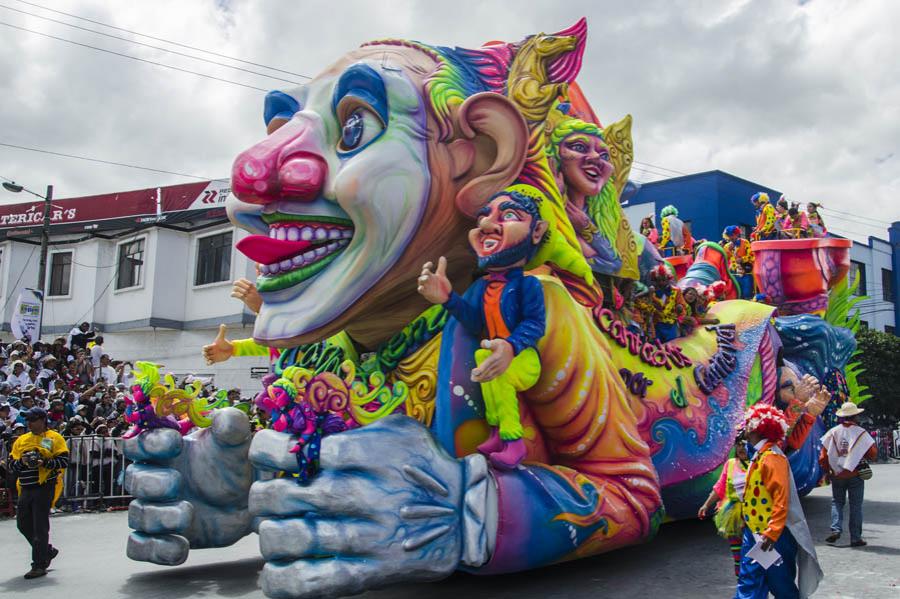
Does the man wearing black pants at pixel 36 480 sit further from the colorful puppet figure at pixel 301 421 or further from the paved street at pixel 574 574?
the colorful puppet figure at pixel 301 421

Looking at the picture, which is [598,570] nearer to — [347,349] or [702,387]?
[702,387]

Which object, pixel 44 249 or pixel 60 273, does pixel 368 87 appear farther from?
pixel 60 273

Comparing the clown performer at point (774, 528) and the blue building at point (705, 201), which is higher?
the blue building at point (705, 201)

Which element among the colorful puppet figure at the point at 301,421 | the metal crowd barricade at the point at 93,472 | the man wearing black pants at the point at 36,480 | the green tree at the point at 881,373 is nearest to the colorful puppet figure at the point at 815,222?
the colorful puppet figure at the point at 301,421

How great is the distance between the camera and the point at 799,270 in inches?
294

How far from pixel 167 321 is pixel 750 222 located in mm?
15434

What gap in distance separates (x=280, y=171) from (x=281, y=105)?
0.73m

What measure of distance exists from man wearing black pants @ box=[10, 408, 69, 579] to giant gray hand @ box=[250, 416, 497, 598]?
2.82m

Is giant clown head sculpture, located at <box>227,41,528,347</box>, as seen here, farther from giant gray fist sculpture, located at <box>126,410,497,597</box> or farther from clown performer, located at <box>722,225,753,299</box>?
clown performer, located at <box>722,225,753,299</box>

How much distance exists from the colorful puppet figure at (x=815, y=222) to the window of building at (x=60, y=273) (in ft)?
66.1

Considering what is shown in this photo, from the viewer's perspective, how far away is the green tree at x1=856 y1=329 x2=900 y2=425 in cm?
2175

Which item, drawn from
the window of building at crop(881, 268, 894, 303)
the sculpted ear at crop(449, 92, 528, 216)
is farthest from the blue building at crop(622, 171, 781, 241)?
the sculpted ear at crop(449, 92, 528, 216)

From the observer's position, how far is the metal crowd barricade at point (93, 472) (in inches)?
385

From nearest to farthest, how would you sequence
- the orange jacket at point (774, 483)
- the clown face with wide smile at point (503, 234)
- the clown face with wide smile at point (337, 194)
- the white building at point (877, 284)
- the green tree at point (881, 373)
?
the orange jacket at point (774, 483)
the clown face with wide smile at point (503, 234)
the clown face with wide smile at point (337, 194)
the green tree at point (881, 373)
the white building at point (877, 284)
